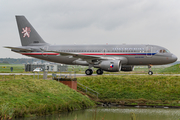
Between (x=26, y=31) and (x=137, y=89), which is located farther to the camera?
(x=26, y=31)

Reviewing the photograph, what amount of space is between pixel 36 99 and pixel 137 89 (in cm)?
1374

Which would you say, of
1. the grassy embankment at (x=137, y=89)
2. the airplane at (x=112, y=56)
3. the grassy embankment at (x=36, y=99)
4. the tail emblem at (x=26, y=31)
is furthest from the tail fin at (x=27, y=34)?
the grassy embankment at (x=36, y=99)

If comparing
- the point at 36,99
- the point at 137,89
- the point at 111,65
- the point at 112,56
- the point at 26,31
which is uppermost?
the point at 26,31

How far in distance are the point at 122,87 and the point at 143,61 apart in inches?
262

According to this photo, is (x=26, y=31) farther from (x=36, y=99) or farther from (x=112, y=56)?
(x=36, y=99)

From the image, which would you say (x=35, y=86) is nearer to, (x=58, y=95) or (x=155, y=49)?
(x=58, y=95)

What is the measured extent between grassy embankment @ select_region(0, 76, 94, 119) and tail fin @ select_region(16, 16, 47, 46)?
54.9 feet

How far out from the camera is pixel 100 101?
95.1 feet

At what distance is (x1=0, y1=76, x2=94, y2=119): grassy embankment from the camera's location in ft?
63.0

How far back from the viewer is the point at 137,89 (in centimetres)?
3141

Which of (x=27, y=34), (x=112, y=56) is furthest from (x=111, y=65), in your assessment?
(x=27, y=34)

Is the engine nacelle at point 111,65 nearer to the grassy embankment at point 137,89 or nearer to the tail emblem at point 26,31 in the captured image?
the grassy embankment at point 137,89

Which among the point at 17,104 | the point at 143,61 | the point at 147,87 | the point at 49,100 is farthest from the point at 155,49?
the point at 17,104

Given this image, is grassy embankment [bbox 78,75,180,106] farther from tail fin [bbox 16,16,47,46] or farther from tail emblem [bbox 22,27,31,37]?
tail emblem [bbox 22,27,31,37]
